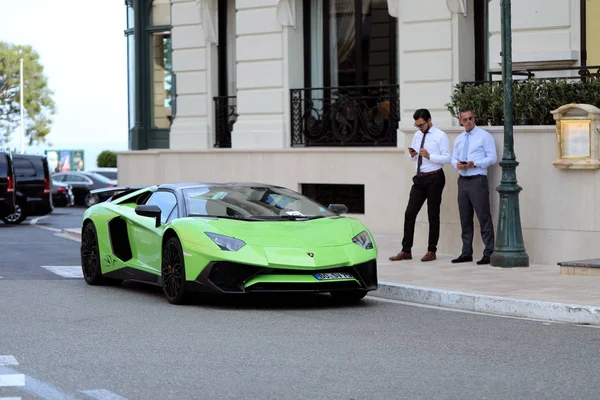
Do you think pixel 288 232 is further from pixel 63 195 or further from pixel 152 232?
pixel 63 195

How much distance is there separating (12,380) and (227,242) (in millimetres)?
3936

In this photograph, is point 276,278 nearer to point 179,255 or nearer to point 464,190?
point 179,255

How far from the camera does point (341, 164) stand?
888 inches

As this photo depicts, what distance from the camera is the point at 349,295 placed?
39.7 ft

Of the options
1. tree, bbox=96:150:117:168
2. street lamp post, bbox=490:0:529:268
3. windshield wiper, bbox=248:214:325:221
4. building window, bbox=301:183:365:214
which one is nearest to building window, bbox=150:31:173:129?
building window, bbox=301:183:365:214

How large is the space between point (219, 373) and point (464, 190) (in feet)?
25.4

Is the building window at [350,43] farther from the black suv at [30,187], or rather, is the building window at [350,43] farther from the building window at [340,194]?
the black suv at [30,187]

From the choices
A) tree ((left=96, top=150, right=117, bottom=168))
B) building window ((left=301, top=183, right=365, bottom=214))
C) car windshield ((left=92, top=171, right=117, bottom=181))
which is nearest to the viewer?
building window ((left=301, top=183, right=365, bottom=214))

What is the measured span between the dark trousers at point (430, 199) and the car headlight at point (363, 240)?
11.2 ft

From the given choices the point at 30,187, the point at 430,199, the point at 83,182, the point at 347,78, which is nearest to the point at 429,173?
the point at 430,199

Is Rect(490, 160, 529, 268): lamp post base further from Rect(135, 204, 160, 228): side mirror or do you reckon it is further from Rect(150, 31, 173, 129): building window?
Rect(150, 31, 173, 129): building window

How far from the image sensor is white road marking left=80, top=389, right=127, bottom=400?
7137 mm

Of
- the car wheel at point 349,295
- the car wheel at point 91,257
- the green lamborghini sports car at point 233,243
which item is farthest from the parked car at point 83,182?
the car wheel at point 349,295

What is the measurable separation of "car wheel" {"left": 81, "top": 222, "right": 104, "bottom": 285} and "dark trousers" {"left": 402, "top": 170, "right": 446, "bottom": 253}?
406 centimetres
